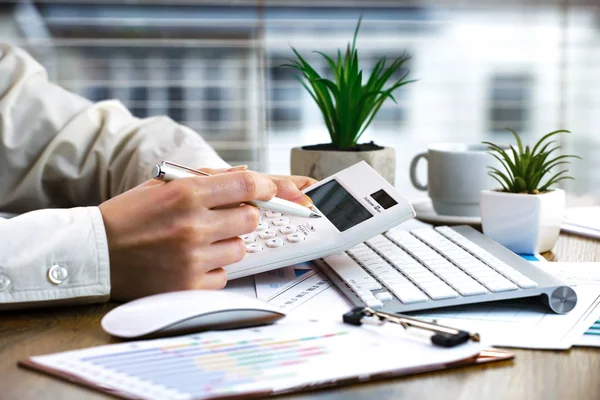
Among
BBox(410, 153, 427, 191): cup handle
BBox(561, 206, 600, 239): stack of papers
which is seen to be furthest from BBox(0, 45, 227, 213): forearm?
BBox(561, 206, 600, 239): stack of papers

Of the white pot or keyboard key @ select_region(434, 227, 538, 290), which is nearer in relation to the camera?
keyboard key @ select_region(434, 227, 538, 290)

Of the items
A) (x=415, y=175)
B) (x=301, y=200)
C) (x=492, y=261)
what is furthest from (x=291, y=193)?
(x=415, y=175)

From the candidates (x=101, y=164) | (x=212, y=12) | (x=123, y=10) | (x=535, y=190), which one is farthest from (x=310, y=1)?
(x=535, y=190)

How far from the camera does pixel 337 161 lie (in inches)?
40.9

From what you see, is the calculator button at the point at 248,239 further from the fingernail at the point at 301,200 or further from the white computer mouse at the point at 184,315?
the white computer mouse at the point at 184,315

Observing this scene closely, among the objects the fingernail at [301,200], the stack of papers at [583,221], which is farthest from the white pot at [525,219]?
the fingernail at [301,200]

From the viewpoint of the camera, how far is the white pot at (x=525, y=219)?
90cm

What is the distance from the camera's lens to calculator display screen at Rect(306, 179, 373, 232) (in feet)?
2.56

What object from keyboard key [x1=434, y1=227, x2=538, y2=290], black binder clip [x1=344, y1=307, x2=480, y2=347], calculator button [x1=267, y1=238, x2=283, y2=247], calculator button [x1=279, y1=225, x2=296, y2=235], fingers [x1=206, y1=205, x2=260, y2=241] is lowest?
black binder clip [x1=344, y1=307, x2=480, y2=347]

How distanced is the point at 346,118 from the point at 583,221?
0.39 m

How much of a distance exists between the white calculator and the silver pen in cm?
2

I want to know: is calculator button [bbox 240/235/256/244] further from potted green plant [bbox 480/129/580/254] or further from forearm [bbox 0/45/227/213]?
forearm [bbox 0/45/227/213]

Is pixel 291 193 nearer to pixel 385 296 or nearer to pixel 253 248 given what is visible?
pixel 253 248

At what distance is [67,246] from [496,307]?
0.40 m
